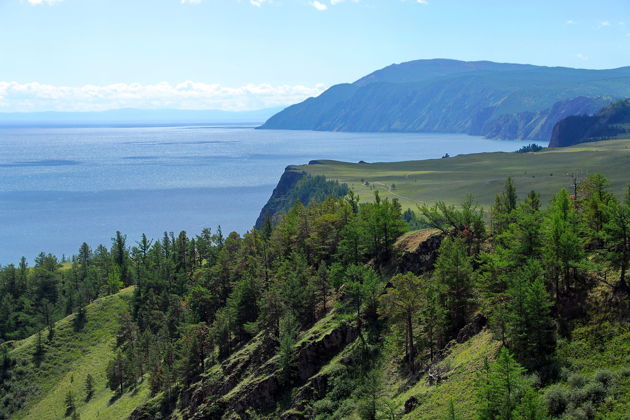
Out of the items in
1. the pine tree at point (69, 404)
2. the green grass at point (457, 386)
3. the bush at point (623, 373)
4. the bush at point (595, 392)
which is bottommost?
the pine tree at point (69, 404)

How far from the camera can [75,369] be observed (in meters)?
120

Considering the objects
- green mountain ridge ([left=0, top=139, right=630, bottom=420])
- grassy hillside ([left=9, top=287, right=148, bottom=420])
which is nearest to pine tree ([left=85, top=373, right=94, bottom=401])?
grassy hillside ([left=9, top=287, right=148, bottom=420])

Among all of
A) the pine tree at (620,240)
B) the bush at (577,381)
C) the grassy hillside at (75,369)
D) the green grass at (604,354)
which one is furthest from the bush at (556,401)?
the grassy hillside at (75,369)

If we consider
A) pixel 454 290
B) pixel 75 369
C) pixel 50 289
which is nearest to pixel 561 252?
pixel 454 290

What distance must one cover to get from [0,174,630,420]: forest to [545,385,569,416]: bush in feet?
0.28

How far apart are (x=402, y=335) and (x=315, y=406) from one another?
40.1 ft

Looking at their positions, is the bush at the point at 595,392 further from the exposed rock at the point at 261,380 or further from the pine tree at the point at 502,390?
the exposed rock at the point at 261,380

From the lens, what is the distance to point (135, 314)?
435 ft

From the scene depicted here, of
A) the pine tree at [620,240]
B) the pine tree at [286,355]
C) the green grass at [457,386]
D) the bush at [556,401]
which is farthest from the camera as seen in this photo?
the pine tree at [286,355]

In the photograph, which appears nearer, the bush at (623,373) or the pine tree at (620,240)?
the bush at (623,373)

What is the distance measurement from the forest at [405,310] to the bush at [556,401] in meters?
0.09

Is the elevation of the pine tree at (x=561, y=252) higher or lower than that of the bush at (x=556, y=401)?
higher

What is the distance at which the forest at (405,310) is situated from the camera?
153 feet

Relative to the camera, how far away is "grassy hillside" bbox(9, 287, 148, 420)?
328ft
